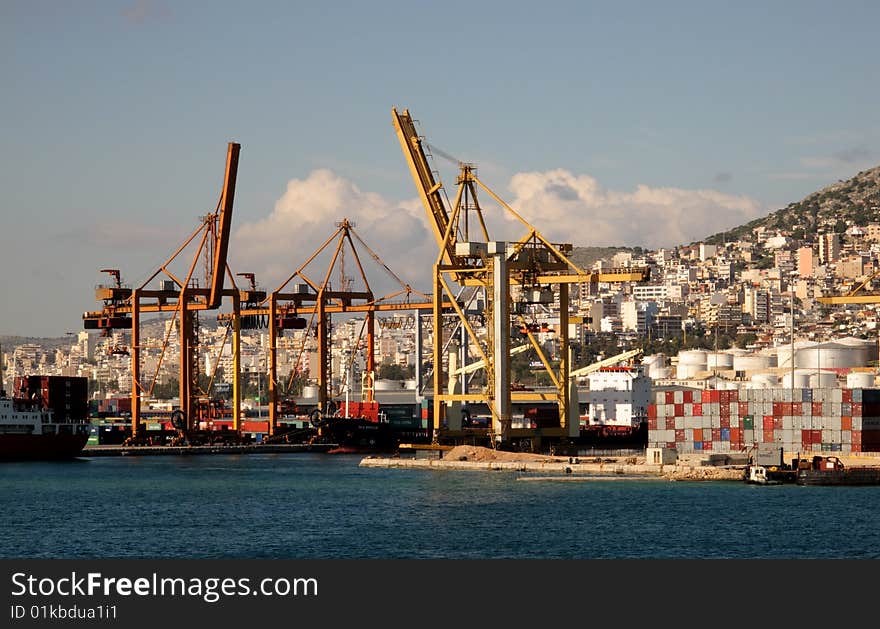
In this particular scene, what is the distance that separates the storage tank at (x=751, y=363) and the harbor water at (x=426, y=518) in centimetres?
11299

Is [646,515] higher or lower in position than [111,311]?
lower

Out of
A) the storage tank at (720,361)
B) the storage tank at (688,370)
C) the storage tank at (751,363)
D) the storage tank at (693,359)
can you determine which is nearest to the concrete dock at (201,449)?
the storage tank at (720,361)

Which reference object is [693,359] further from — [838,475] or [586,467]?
[838,475]

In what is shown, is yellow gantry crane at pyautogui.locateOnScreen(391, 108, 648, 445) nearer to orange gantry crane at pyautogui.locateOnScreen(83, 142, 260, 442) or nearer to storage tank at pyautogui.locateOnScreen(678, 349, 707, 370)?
orange gantry crane at pyautogui.locateOnScreen(83, 142, 260, 442)

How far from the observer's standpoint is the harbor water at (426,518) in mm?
45250

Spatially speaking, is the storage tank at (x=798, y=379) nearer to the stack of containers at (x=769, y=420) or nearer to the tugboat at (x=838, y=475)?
the stack of containers at (x=769, y=420)

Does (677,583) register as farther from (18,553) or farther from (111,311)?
(111,311)

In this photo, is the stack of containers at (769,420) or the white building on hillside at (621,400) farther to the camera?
the white building on hillside at (621,400)

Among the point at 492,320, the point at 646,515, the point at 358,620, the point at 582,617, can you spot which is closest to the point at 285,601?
the point at 358,620

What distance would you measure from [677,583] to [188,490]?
37.0 meters

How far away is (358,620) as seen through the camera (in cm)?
3006

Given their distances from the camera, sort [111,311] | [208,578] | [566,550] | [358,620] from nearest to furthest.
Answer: [358,620] < [208,578] < [566,550] < [111,311]

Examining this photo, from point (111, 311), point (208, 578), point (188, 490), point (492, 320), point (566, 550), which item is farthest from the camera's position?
point (111, 311)

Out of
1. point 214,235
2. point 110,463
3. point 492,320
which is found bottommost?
point 110,463
